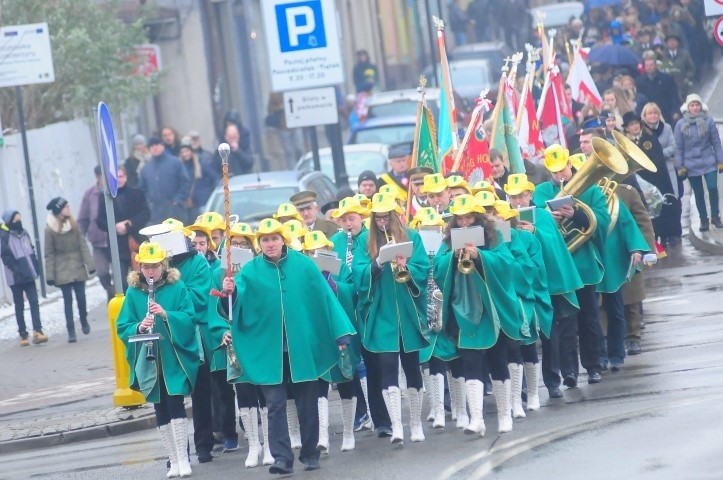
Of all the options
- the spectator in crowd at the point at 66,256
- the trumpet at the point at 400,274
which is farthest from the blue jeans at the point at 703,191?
the trumpet at the point at 400,274

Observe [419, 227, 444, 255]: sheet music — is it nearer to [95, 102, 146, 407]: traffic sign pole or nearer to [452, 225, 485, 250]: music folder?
[452, 225, 485, 250]: music folder

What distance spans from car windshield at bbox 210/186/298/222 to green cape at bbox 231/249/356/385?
9696 mm

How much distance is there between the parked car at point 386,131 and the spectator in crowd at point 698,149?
827cm

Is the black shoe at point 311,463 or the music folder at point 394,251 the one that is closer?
the black shoe at point 311,463

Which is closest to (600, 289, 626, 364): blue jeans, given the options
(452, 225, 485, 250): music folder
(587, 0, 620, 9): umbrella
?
(452, 225, 485, 250): music folder

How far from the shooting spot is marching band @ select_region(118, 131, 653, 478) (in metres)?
12.4

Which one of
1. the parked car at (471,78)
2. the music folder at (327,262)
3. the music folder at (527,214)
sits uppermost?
the parked car at (471,78)

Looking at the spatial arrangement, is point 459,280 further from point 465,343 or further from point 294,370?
point 294,370

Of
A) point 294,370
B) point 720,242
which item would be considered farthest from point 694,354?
point 720,242

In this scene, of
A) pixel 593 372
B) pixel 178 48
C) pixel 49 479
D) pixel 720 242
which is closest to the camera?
pixel 49 479

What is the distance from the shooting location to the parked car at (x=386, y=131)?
3084cm

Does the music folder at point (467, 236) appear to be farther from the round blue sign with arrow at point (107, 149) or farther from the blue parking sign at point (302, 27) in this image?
the blue parking sign at point (302, 27)

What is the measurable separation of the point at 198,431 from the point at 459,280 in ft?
7.01

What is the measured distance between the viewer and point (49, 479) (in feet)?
43.2
